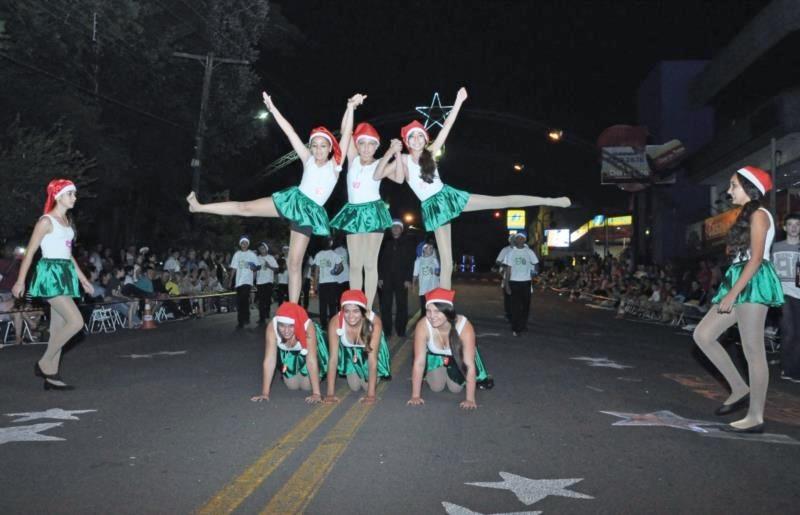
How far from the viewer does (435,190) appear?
8133 millimetres

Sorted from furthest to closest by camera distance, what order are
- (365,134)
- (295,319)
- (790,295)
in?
(790,295) < (365,134) < (295,319)

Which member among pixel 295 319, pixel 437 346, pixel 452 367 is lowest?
pixel 452 367

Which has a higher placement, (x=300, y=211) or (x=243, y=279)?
(x=300, y=211)

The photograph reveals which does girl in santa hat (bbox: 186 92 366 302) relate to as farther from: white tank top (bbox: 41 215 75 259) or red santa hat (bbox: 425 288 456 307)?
white tank top (bbox: 41 215 75 259)

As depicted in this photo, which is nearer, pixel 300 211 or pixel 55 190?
pixel 300 211

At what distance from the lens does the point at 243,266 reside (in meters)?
16.3

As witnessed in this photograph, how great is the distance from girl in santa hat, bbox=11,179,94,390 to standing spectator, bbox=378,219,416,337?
20.3ft

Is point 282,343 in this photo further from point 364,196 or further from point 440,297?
point 364,196

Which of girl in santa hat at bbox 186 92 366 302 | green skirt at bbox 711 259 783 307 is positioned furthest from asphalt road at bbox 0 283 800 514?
girl in santa hat at bbox 186 92 366 302

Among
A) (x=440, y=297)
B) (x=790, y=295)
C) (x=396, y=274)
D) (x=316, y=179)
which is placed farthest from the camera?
(x=396, y=274)

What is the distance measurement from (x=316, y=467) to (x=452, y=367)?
283cm

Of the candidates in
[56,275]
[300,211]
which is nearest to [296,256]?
[300,211]

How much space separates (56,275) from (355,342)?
10.8 ft

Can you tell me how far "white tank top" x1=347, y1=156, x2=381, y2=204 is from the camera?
8.12 m
